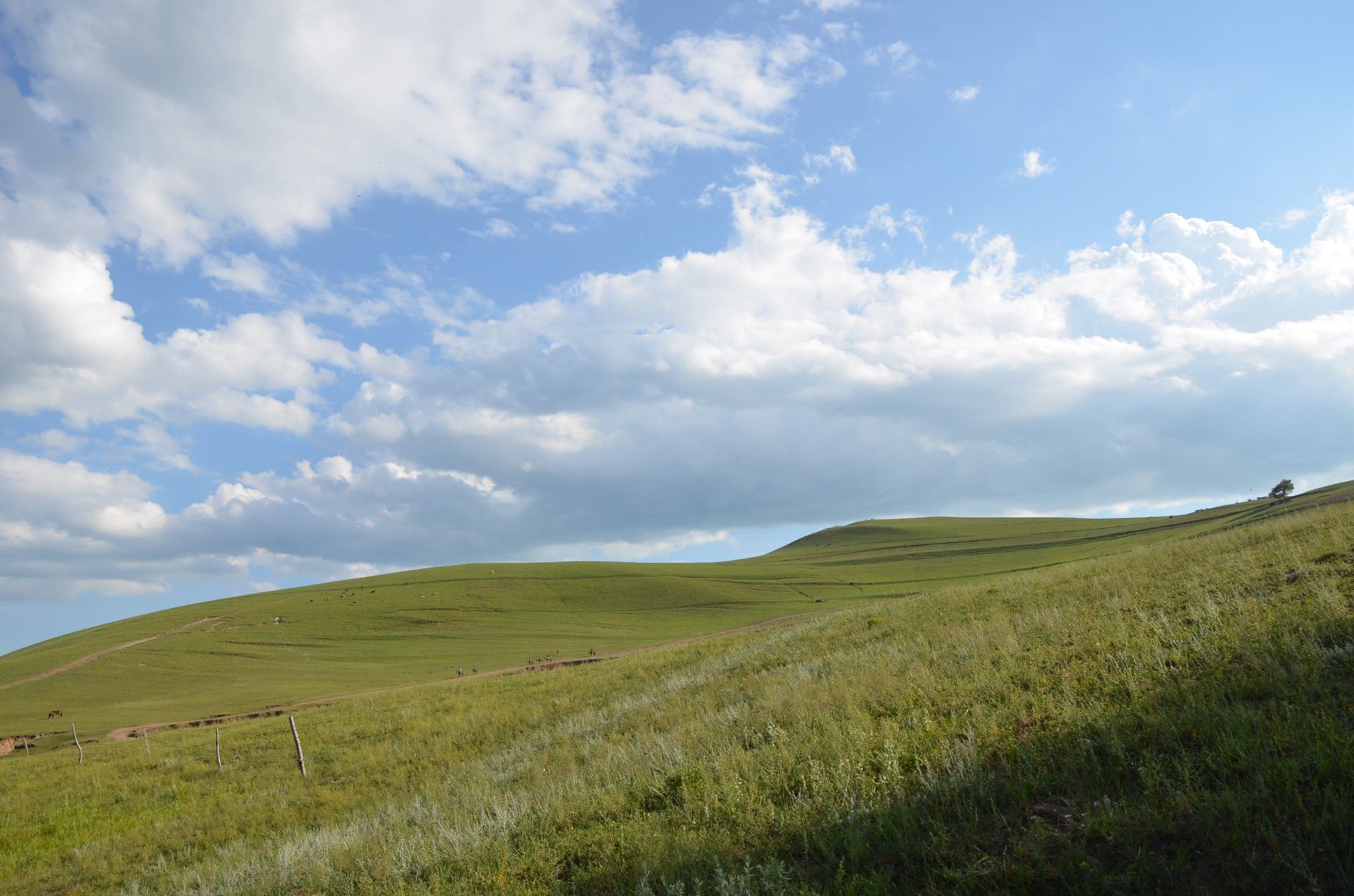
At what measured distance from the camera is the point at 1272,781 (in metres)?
5.17

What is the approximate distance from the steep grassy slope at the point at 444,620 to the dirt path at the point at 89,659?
1.84 ft

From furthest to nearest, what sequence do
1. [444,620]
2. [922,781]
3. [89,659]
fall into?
[444,620]
[89,659]
[922,781]

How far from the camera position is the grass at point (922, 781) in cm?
514

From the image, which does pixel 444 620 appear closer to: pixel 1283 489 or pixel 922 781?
pixel 922 781

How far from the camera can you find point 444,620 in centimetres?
8975

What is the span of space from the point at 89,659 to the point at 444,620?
1431 inches

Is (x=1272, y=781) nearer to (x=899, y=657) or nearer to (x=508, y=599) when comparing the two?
(x=899, y=657)

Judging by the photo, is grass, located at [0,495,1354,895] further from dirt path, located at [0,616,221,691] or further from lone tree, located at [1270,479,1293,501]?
lone tree, located at [1270,479,1293,501]

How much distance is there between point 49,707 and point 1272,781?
74158 millimetres

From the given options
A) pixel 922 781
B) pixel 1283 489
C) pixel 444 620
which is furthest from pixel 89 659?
pixel 1283 489

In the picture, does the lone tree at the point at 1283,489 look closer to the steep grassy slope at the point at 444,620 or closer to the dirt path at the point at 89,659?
the steep grassy slope at the point at 444,620

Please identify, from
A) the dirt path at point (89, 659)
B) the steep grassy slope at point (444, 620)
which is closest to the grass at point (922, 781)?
the steep grassy slope at point (444, 620)

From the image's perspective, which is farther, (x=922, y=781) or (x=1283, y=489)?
(x=1283, y=489)

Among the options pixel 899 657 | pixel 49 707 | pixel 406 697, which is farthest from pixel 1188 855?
pixel 49 707
